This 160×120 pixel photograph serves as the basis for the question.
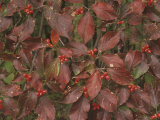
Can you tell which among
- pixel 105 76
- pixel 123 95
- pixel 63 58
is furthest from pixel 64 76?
pixel 123 95

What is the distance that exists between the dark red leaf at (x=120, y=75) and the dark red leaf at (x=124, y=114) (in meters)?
0.16

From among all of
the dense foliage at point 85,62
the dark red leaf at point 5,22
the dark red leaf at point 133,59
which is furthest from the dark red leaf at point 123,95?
the dark red leaf at point 5,22

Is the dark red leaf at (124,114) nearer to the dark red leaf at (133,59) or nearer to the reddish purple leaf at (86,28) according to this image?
the dark red leaf at (133,59)

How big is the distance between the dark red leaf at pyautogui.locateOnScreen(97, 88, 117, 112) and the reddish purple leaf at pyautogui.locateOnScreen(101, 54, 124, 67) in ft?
0.39

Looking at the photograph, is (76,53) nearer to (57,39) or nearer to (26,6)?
(57,39)

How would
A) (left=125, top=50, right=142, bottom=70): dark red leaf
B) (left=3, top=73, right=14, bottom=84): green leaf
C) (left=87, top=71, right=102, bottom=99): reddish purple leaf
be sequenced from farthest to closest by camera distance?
(left=3, top=73, right=14, bottom=84): green leaf
(left=125, top=50, right=142, bottom=70): dark red leaf
(left=87, top=71, right=102, bottom=99): reddish purple leaf

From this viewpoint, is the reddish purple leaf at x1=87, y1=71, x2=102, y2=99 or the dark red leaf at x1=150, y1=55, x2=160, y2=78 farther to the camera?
the dark red leaf at x1=150, y1=55, x2=160, y2=78

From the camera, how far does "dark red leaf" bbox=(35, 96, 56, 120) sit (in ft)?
3.27

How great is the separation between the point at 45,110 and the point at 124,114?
14.7 inches

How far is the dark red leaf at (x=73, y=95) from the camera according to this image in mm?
1014

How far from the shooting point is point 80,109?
3.35 feet

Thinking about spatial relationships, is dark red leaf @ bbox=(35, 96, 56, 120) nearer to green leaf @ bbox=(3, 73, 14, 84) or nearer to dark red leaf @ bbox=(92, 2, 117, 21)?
green leaf @ bbox=(3, 73, 14, 84)

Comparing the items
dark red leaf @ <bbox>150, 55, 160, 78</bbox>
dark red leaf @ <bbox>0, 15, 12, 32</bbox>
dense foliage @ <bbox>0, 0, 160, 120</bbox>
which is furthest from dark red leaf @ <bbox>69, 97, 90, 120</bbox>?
dark red leaf @ <bbox>0, 15, 12, 32</bbox>

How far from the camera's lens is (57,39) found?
1021 millimetres
